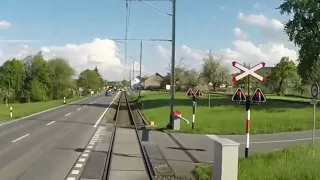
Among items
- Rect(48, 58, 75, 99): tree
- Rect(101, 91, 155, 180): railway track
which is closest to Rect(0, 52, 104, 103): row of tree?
Rect(48, 58, 75, 99): tree

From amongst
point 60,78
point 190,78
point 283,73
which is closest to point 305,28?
point 283,73

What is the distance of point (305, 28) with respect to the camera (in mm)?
49781

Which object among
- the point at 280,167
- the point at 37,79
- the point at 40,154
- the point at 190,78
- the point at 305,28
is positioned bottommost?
the point at 40,154

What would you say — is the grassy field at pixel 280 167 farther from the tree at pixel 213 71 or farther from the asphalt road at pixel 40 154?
the tree at pixel 213 71

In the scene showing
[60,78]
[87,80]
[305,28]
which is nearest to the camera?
[305,28]

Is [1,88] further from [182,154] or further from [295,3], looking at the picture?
[182,154]

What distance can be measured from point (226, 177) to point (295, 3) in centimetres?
4344

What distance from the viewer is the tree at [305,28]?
47062 mm

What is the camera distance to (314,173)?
30.9 feet

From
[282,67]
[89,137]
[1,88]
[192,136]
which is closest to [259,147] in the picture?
[192,136]

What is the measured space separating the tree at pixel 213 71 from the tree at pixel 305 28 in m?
61.2

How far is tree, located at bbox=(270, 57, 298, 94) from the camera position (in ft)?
313

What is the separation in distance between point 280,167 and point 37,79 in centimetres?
10652

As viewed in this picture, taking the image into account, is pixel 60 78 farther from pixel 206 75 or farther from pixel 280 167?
pixel 280 167
